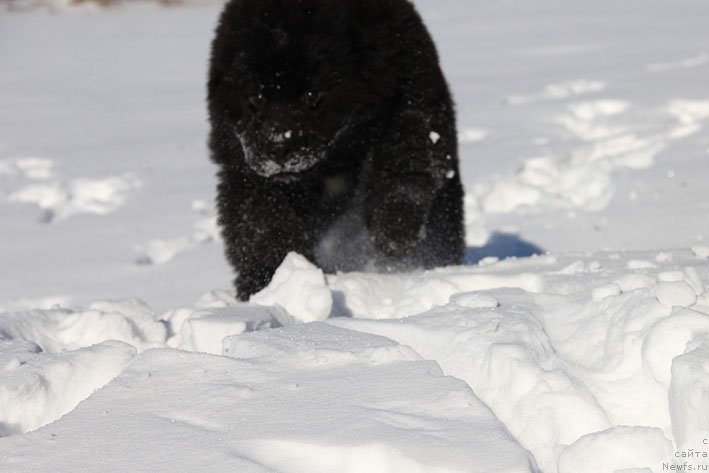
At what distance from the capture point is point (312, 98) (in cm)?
409

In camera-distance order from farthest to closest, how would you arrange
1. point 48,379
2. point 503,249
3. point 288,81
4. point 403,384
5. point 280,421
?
point 503,249, point 288,81, point 48,379, point 403,384, point 280,421

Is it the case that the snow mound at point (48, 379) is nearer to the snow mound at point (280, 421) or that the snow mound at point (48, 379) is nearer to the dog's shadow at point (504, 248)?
the snow mound at point (280, 421)

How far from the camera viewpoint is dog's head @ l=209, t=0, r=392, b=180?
13.1 ft

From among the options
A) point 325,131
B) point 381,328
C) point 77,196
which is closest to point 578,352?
point 381,328

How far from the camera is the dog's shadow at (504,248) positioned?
18.7ft

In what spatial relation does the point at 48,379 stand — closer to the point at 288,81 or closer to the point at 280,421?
the point at 280,421

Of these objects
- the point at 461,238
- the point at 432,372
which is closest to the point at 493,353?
the point at 432,372

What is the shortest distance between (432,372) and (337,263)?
226 centimetres

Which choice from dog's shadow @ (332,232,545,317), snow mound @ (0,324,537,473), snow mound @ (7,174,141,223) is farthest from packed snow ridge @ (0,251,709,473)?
snow mound @ (7,174,141,223)

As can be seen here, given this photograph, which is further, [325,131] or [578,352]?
[325,131]

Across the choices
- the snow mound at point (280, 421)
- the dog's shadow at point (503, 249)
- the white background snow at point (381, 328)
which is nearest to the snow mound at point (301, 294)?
the white background snow at point (381, 328)

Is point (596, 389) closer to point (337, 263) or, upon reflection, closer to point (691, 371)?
point (691, 371)

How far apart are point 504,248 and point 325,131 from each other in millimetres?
1984

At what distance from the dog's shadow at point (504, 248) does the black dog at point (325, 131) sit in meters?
1.10
